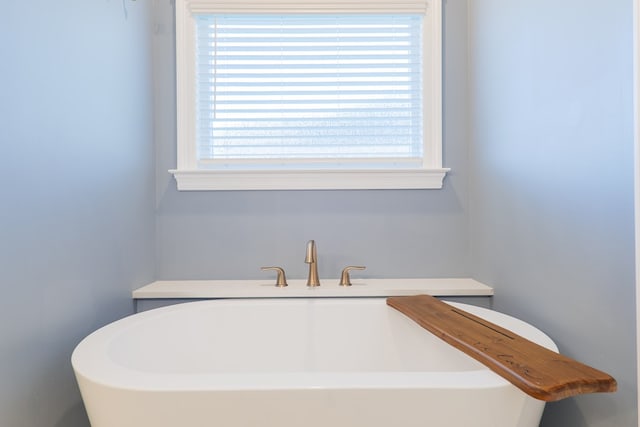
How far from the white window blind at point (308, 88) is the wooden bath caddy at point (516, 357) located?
0.90 metres

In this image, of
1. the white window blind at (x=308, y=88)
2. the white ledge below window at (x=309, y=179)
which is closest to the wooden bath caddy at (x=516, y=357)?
the white ledge below window at (x=309, y=179)

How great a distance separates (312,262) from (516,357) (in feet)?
3.24

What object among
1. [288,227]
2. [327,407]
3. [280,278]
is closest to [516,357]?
[327,407]

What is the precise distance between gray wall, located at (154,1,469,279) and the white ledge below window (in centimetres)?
4

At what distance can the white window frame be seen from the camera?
189cm

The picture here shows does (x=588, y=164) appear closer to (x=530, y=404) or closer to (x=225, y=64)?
(x=530, y=404)

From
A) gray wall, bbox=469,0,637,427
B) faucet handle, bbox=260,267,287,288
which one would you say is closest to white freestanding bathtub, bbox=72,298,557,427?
gray wall, bbox=469,0,637,427

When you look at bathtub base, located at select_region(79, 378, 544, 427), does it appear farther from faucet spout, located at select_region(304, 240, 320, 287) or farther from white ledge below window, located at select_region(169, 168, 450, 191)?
white ledge below window, located at select_region(169, 168, 450, 191)

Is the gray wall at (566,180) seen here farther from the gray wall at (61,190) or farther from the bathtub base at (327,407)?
the gray wall at (61,190)

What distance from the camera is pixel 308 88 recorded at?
76.9 inches

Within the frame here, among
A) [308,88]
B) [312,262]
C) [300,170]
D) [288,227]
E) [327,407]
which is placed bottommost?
[327,407]

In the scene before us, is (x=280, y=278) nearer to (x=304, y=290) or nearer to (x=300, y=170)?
(x=304, y=290)

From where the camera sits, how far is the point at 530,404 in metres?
0.83

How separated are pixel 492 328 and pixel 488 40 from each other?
126 centimetres
